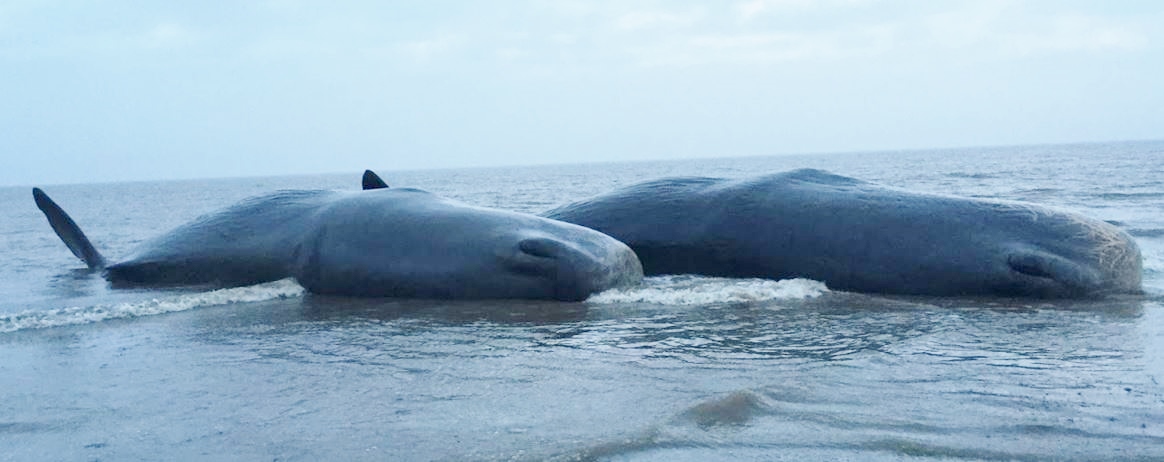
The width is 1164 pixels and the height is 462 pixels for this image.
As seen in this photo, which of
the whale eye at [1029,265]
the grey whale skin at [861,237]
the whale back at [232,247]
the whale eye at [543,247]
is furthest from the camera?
the whale back at [232,247]

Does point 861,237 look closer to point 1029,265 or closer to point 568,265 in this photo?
point 1029,265

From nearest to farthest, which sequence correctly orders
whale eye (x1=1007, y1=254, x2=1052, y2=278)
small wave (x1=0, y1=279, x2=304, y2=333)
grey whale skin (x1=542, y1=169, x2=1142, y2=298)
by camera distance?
1. small wave (x1=0, y1=279, x2=304, y2=333)
2. whale eye (x1=1007, y1=254, x2=1052, y2=278)
3. grey whale skin (x1=542, y1=169, x2=1142, y2=298)

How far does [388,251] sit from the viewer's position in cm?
954

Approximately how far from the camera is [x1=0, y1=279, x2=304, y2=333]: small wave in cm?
808

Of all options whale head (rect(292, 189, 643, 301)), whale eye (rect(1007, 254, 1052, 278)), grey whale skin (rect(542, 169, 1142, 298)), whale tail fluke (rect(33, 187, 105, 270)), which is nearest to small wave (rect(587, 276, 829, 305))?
whale head (rect(292, 189, 643, 301))

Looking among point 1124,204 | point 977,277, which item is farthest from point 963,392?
point 1124,204

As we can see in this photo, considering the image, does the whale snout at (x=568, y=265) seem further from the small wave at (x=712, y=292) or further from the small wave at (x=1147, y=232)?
the small wave at (x=1147, y=232)

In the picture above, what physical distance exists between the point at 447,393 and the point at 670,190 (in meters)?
5.74

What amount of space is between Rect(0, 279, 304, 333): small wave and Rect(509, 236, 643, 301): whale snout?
2.27 meters

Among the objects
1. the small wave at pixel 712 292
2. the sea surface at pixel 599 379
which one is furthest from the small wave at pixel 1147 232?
the small wave at pixel 712 292

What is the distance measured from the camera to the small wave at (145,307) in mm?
8078

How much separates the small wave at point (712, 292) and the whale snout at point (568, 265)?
12cm

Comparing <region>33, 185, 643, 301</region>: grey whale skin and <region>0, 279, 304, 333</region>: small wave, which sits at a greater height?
<region>33, 185, 643, 301</region>: grey whale skin

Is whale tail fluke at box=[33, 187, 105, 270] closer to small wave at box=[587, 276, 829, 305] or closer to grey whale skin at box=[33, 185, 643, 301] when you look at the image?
grey whale skin at box=[33, 185, 643, 301]
